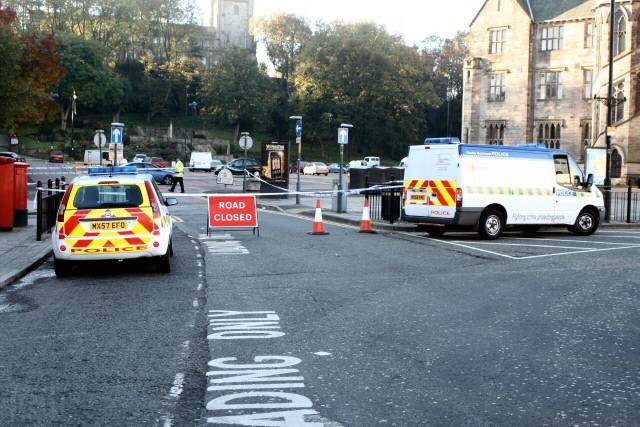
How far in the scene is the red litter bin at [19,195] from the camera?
2009 centimetres

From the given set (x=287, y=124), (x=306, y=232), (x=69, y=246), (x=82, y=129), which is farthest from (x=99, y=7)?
(x=69, y=246)

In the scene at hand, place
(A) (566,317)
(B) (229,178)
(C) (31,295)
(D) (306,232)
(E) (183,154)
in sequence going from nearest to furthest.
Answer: (A) (566,317) → (C) (31,295) → (D) (306,232) → (B) (229,178) → (E) (183,154)

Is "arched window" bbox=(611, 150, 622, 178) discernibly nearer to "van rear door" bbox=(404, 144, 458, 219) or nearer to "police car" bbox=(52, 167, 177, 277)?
"van rear door" bbox=(404, 144, 458, 219)

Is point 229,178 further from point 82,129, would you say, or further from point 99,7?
point 99,7

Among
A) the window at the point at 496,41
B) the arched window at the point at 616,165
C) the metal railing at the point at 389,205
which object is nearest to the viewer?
the metal railing at the point at 389,205

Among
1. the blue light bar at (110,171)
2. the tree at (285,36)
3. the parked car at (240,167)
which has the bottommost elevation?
the blue light bar at (110,171)

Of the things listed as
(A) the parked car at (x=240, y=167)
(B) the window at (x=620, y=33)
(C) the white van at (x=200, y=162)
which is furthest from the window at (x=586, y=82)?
(C) the white van at (x=200, y=162)

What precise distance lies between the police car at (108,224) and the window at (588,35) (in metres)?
53.7

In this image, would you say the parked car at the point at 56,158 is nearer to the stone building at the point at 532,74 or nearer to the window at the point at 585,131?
the stone building at the point at 532,74

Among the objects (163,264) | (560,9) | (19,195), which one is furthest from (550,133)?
(163,264)

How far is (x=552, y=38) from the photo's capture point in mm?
61812

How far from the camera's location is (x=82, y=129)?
9212cm

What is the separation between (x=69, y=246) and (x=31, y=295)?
1.41m

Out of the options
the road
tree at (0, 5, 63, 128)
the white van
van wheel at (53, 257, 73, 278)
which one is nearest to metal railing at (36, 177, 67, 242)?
the road
